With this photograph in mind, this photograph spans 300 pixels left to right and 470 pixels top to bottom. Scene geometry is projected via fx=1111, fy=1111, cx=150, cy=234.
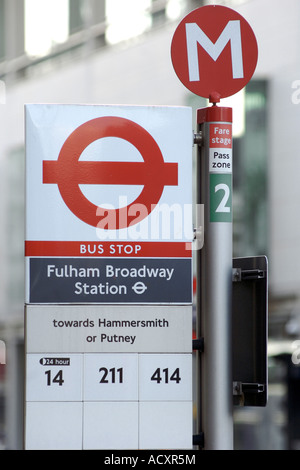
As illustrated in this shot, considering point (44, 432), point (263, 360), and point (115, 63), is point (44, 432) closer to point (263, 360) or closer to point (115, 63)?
Answer: point (263, 360)

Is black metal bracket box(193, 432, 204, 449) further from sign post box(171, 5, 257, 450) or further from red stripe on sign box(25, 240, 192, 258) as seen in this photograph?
red stripe on sign box(25, 240, 192, 258)

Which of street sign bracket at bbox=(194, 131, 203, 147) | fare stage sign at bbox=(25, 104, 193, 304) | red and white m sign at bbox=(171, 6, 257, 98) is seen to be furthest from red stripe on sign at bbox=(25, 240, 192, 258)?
red and white m sign at bbox=(171, 6, 257, 98)

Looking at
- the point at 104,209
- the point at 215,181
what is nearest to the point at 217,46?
the point at 215,181

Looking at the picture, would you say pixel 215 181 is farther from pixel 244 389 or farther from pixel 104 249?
pixel 244 389

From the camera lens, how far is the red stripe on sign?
14.3 ft

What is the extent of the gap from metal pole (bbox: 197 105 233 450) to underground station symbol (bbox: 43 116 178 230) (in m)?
0.17

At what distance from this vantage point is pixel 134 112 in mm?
4449

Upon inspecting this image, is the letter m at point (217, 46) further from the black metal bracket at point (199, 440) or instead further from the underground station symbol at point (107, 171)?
the black metal bracket at point (199, 440)

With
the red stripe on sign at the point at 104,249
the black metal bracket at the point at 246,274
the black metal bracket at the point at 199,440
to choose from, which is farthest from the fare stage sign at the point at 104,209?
the black metal bracket at the point at 199,440

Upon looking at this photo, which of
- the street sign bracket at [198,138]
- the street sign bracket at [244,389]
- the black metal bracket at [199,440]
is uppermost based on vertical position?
the street sign bracket at [198,138]

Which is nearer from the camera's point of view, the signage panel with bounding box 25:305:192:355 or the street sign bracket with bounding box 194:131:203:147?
the signage panel with bounding box 25:305:192:355

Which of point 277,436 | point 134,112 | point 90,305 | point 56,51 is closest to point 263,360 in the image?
point 90,305

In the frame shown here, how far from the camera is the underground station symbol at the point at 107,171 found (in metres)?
4.39

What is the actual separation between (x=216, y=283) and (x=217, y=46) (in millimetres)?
995
